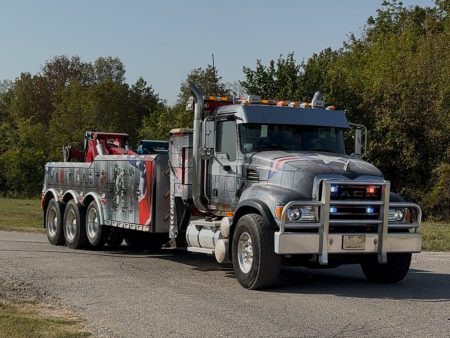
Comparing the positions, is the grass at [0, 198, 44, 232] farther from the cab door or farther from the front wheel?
the front wheel

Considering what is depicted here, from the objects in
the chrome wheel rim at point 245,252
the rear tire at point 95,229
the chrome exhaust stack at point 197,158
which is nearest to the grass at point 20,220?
the rear tire at point 95,229

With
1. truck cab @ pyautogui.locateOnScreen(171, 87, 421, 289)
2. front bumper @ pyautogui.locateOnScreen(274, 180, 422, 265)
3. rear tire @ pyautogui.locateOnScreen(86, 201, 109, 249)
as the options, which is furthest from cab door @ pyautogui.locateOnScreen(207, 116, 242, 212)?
rear tire @ pyautogui.locateOnScreen(86, 201, 109, 249)

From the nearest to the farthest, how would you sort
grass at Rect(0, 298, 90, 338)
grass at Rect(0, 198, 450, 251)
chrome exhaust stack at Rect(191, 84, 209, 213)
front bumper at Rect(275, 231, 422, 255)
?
grass at Rect(0, 298, 90, 338) → front bumper at Rect(275, 231, 422, 255) → chrome exhaust stack at Rect(191, 84, 209, 213) → grass at Rect(0, 198, 450, 251)

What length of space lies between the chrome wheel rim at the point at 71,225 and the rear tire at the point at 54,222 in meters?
0.27

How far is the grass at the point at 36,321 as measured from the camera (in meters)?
7.65

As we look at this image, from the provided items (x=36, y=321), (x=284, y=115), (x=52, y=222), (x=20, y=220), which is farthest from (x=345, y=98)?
(x=36, y=321)

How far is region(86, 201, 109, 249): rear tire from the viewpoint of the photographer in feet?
53.1

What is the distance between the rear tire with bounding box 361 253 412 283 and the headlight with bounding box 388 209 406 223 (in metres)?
0.69

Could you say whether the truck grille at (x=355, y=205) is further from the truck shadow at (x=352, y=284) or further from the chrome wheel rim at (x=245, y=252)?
the chrome wheel rim at (x=245, y=252)

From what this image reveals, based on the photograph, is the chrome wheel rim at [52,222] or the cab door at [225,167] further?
the chrome wheel rim at [52,222]

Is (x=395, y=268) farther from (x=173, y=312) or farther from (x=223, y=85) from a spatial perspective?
(x=223, y=85)

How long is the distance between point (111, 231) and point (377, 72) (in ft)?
114

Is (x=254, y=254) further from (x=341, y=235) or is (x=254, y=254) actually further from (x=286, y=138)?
(x=286, y=138)

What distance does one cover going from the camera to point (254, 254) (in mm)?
10562
